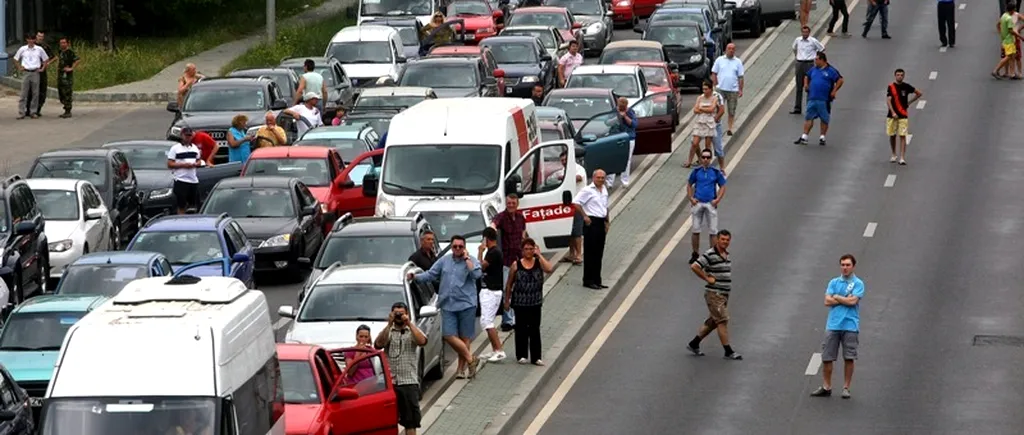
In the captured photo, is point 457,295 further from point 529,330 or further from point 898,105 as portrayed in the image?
point 898,105

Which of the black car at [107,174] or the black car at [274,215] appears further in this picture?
the black car at [107,174]

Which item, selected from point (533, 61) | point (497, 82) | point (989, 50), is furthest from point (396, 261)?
point (989, 50)

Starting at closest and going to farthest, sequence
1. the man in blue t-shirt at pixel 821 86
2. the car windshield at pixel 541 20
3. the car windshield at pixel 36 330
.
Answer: the car windshield at pixel 36 330 < the man in blue t-shirt at pixel 821 86 < the car windshield at pixel 541 20

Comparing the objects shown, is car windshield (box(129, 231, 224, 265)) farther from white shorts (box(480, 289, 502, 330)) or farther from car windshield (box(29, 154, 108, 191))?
white shorts (box(480, 289, 502, 330))

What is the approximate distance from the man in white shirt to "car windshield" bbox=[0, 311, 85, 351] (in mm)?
21741

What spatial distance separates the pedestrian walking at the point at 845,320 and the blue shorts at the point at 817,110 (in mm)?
15940

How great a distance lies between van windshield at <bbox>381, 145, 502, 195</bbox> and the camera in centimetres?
2991

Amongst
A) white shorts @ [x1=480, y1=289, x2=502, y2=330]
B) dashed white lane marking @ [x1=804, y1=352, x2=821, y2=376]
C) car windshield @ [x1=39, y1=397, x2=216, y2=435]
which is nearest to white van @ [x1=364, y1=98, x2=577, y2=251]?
white shorts @ [x1=480, y1=289, x2=502, y2=330]

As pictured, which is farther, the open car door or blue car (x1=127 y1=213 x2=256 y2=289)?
the open car door

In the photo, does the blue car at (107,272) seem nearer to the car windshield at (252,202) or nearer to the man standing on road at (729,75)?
the car windshield at (252,202)

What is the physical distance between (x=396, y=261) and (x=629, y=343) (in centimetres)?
300

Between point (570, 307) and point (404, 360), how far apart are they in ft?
22.5

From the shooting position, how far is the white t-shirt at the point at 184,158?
32.1m

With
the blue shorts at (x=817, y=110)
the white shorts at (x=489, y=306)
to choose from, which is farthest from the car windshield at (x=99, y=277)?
the blue shorts at (x=817, y=110)
